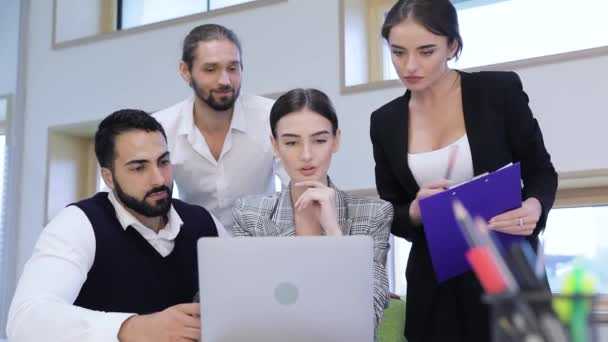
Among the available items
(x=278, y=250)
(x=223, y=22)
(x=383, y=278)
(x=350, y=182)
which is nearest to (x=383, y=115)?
(x=383, y=278)

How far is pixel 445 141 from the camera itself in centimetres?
162

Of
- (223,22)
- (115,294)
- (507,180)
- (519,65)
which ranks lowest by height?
(115,294)

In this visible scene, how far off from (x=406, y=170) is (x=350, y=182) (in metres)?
1.65

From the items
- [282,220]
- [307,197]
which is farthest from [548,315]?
[282,220]

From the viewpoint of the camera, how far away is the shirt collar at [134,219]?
5.75 feet

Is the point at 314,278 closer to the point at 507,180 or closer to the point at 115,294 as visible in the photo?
the point at 507,180

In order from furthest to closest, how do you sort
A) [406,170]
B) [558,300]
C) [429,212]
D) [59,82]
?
[59,82]
[406,170]
[429,212]
[558,300]

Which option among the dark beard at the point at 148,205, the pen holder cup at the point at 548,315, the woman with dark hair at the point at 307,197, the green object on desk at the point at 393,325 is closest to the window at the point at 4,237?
the dark beard at the point at 148,205

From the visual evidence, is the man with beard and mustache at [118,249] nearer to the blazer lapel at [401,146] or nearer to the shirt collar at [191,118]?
the shirt collar at [191,118]

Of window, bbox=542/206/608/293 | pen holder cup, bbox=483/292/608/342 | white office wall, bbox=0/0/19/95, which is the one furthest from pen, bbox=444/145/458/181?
white office wall, bbox=0/0/19/95

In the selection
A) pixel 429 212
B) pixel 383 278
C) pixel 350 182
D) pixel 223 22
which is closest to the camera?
pixel 429 212

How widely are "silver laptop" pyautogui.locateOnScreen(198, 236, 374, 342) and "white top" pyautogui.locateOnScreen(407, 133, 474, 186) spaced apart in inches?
22.1

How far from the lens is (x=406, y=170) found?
1.63 metres

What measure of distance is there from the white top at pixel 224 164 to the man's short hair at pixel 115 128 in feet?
1.34
